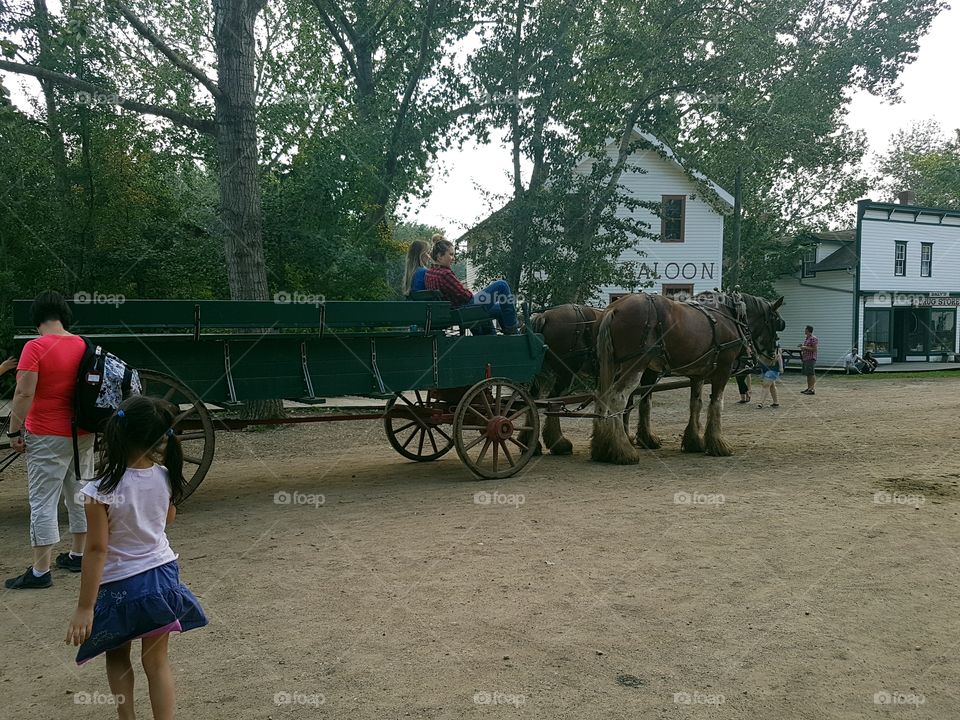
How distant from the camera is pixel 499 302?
27.2ft

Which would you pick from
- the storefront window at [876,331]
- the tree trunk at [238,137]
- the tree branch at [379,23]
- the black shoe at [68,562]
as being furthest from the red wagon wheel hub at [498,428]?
the storefront window at [876,331]

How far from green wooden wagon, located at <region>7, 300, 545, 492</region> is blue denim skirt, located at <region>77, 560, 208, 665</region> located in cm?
333

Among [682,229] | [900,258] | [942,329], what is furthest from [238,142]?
[942,329]

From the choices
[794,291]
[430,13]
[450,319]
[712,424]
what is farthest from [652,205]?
[794,291]

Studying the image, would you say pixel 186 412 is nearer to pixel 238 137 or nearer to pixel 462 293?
pixel 462 293

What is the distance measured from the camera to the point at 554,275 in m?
17.0

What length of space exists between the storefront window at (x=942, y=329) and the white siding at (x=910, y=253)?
106cm

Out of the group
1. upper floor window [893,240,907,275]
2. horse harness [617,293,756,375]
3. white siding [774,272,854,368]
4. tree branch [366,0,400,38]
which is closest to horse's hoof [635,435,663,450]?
horse harness [617,293,756,375]

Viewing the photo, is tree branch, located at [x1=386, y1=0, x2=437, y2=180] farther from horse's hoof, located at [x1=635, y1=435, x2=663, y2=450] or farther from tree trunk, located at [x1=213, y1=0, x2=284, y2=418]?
horse's hoof, located at [x1=635, y1=435, x2=663, y2=450]

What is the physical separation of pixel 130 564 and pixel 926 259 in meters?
35.8

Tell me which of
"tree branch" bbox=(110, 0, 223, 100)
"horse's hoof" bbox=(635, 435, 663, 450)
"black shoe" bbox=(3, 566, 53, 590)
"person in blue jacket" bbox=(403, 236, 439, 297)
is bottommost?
"black shoe" bbox=(3, 566, 53, 590)

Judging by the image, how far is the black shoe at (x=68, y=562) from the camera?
5.07 m

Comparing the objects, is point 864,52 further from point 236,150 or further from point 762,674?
point 762,674

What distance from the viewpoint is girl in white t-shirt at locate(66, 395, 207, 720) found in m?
2.78
